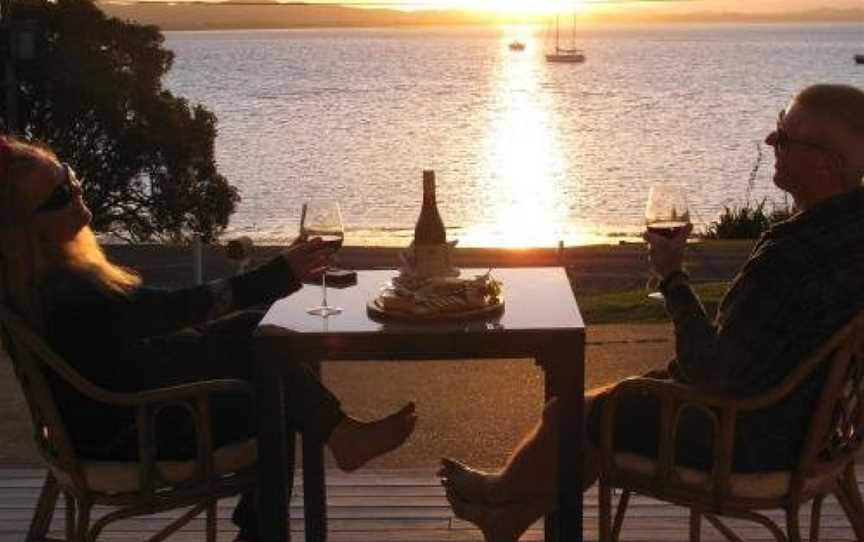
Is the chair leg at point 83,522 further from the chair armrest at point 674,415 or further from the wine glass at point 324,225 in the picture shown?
the chair armrest at point 674,415

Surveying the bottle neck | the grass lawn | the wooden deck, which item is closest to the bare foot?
the wooden deck

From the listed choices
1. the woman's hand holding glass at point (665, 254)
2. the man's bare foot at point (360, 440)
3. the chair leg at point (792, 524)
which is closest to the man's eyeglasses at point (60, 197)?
the man's bare foot at point (360, 440)

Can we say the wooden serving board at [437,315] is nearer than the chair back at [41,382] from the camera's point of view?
No

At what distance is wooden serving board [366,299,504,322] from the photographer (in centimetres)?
284

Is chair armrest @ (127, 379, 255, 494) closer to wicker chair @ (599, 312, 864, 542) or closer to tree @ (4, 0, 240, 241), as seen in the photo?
wicker chair @ (599, 312, 864, 542)

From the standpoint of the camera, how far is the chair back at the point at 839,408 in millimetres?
2600

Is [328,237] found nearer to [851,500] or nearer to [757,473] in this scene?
[757,473]

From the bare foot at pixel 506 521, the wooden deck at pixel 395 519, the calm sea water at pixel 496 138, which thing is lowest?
the calm sea water at pixel 496 138

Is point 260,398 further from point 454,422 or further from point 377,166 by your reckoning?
point 377,166

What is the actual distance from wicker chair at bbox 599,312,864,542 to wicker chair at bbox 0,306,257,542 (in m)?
0.81

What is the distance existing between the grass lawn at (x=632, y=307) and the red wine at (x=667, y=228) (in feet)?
16.0

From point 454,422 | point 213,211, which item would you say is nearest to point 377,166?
point 213,211

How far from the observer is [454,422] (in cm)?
506

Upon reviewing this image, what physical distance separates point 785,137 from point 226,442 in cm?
134
